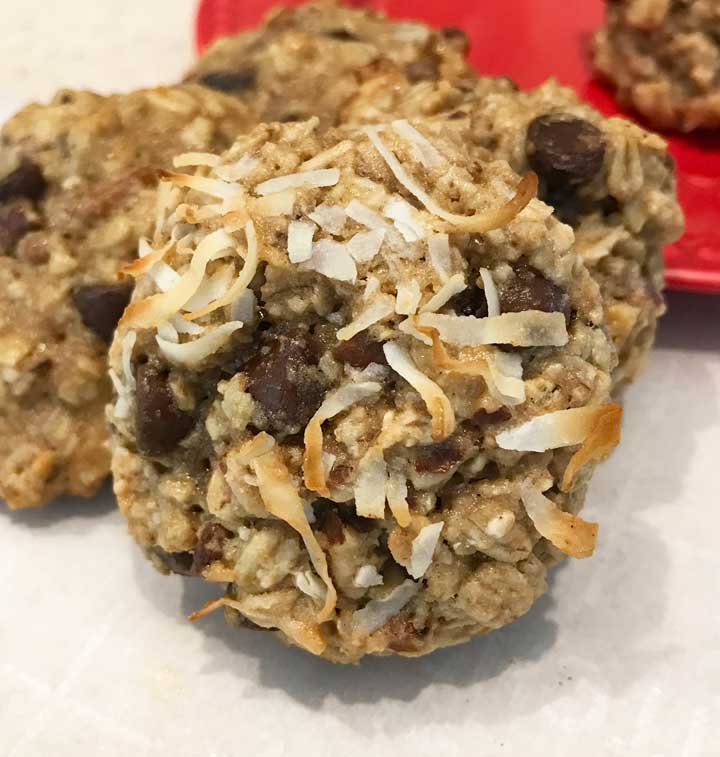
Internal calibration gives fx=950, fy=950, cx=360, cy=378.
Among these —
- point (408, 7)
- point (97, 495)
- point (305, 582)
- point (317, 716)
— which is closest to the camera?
point (305, 582)

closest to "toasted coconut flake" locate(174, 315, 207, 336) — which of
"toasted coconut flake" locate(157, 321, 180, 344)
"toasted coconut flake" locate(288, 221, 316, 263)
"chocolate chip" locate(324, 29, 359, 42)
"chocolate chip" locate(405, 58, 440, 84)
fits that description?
"toasted coconut flake" locate(157, 321, 180, 344)

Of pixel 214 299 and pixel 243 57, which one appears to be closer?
pixel 214 299

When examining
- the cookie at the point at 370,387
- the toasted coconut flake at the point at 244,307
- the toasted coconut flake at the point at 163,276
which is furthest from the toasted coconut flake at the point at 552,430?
the toasted coconut flake at the point at 163,276

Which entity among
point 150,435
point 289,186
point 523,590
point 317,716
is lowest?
point 317,716

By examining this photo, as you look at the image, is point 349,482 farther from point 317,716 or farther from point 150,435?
point 317,716

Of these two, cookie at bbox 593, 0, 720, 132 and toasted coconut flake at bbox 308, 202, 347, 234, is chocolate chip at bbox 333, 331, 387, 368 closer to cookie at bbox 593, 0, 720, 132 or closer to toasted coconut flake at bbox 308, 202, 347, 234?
toasted coconut flake at bbox 308, 202, 347, 234

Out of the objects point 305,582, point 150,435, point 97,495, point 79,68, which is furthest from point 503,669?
point 79,68
